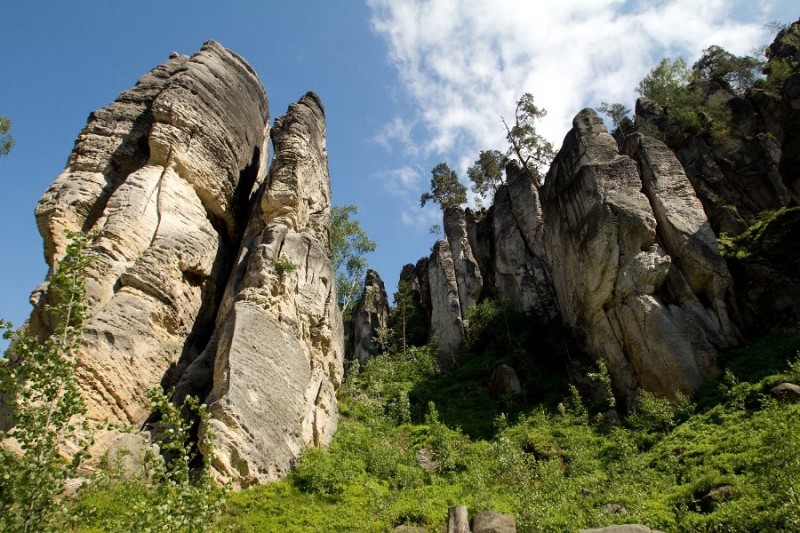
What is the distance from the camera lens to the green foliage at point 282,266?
19.4 m

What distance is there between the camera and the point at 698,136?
33.2 m

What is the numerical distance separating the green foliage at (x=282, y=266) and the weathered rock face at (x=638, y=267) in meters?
11.8

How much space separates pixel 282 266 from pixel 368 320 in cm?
2115

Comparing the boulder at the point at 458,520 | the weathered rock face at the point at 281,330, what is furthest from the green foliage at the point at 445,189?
the boulder at the point at 458,520

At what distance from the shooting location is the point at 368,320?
40250 mm

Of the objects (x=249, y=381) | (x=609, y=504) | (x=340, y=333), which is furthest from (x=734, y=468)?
(x=340, y=333)

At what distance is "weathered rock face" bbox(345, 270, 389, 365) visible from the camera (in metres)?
38.2

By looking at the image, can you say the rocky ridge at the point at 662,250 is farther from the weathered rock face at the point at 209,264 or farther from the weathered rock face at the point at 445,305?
the weathered rock face at the point at 209,264

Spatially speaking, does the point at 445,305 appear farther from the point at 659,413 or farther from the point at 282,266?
the point at 659,413

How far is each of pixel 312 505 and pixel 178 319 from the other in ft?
26.9

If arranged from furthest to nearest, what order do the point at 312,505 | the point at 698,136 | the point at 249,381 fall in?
the point at 698,136 < the point at 249,381 < the point at 312,505

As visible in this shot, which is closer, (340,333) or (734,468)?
(734,468)

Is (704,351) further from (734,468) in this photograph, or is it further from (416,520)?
(416,520)

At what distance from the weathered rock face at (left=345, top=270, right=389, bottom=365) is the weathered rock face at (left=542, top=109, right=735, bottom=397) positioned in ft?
52.5
